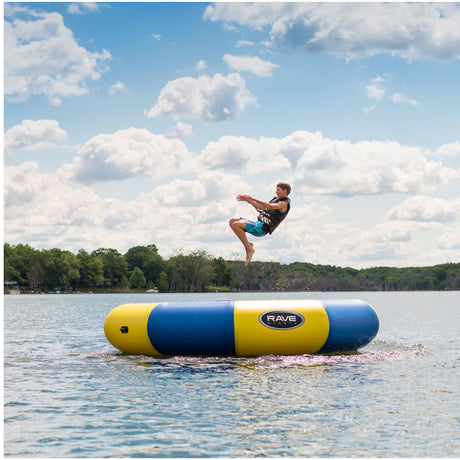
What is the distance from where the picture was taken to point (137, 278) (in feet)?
367

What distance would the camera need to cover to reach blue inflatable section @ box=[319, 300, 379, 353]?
12.6 meters

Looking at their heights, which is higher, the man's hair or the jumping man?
the man's hair

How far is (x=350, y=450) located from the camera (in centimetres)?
609

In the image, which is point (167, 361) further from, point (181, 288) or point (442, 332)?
point (181, 288)

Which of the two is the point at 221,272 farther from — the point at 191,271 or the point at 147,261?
the point at 147,261

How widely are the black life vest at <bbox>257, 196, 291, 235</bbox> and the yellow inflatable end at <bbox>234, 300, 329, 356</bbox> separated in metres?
2.24

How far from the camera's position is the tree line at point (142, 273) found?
4254 inches

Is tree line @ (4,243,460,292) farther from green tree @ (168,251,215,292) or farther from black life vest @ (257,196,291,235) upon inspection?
black life vest @ (257,196,291,235)

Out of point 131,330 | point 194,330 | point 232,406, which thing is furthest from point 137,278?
point 232,406

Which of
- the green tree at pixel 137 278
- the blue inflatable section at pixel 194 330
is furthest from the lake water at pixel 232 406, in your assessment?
the green tree at pixel 137 278

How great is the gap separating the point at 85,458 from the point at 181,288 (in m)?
113

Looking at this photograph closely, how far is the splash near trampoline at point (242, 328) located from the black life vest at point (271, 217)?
7.49 feet

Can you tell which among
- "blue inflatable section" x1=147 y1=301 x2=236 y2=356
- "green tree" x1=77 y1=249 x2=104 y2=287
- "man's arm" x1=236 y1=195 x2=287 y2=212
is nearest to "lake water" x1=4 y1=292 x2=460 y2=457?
"blue inflatable section" x1=147 y1=301 x2=236 y2=356

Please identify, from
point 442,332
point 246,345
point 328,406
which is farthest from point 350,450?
point 442,332
